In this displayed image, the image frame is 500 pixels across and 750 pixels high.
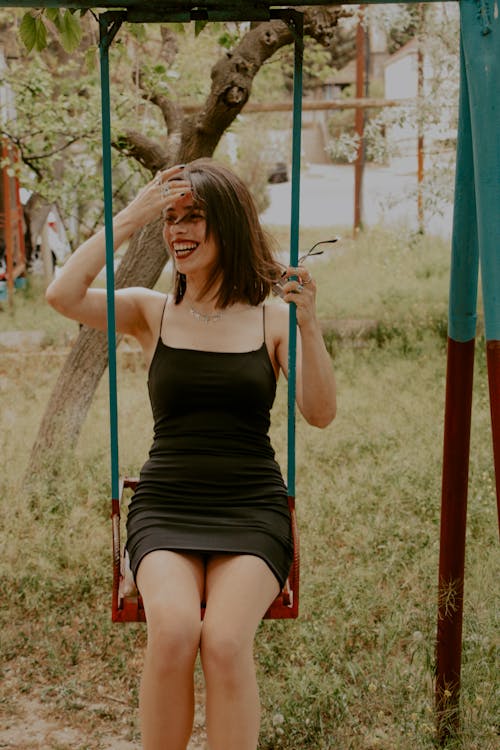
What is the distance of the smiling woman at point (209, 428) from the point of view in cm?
209

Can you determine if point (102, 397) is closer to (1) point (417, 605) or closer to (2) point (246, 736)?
(1) point (417, 605)

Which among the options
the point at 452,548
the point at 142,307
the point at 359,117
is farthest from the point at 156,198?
the point at 359,117

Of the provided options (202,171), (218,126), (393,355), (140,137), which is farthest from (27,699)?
(393,355)

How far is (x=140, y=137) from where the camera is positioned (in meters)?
5.15

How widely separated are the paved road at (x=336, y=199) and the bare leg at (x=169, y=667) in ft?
A: 33.7

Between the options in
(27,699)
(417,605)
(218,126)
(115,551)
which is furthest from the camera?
(218,126)

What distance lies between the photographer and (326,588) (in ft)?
11.7

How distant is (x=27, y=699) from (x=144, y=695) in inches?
43.7

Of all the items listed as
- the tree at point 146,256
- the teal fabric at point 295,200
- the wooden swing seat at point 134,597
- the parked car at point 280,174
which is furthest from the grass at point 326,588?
the parked car at point 280,174

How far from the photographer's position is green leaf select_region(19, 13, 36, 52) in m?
2.75

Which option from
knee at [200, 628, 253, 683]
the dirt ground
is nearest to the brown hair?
knee at [200, 628, 253, 683]

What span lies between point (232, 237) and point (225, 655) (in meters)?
1.10

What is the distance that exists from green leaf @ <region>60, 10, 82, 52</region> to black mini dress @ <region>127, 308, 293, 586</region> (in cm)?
108

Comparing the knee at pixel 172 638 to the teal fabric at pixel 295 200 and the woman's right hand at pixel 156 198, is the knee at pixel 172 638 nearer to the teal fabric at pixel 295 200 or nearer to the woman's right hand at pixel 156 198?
the teal fabric at pixel 295 200
